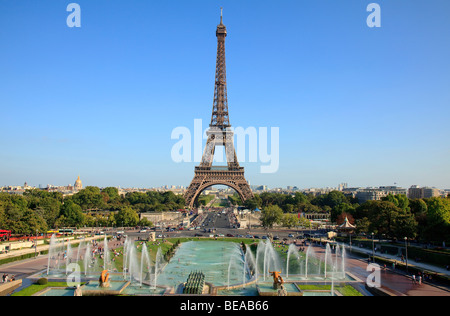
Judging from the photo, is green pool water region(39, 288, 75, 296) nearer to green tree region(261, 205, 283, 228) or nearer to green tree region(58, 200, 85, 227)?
green tree region(58, 200, 85, 227)

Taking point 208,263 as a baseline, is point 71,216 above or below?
above

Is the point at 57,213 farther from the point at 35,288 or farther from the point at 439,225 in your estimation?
the point at 439,225

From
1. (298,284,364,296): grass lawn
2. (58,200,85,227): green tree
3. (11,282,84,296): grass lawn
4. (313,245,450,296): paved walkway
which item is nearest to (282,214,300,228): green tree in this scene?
(313,245,450,296): paved walkway

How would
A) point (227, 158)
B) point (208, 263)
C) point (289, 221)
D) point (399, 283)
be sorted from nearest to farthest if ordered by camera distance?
point (399, 283) → point (208, 263) → point (289, 221) → point (227, 158)

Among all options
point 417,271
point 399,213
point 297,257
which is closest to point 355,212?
point 399,213

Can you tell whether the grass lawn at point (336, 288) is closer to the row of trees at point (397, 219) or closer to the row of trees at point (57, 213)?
the row of trees at point (397, 219)

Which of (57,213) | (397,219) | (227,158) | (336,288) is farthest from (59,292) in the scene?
(227,158)

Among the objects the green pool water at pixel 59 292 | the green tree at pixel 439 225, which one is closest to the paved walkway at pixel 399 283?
the green tree at pixel 439 225

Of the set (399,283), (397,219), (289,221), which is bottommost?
(399,283)
